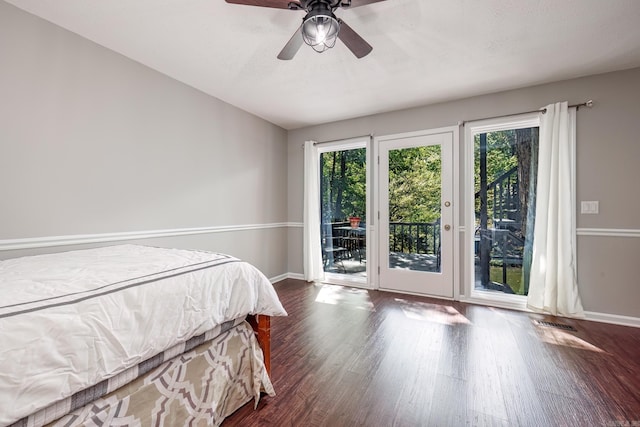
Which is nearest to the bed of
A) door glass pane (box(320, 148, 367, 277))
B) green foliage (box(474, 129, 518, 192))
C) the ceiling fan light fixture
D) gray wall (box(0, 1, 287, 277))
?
gray wall (box(0, 1, 287, 277))

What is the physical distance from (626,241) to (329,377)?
3.15 metres

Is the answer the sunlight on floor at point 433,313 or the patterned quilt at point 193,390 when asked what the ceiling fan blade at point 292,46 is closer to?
the patterned quilt at point 193,390

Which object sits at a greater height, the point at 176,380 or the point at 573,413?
the point at 176,380

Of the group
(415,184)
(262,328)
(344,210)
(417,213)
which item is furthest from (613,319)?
(262,328)

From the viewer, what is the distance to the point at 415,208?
365cm

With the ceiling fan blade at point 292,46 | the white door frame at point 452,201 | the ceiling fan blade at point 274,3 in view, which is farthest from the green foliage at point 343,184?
the ceiling fan blade at point 274,3

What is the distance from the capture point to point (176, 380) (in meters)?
1.21

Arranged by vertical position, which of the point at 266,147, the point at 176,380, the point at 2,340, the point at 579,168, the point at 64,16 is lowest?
the point at 176,380

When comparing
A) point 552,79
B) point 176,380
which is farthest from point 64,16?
point 552,79

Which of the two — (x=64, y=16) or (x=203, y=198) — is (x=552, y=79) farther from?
(x=64, y=16)

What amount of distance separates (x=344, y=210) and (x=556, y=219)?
2484 mm

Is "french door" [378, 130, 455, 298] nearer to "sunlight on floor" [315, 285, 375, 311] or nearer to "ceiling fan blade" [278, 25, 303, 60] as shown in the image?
"sunlight on floor" [315, 285, 375, 311]

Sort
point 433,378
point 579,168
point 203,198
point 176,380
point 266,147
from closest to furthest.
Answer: point 176,380, point 433,378, point 579,168, point 203,198, point 266,147

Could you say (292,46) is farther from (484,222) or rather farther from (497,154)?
(484,222)
